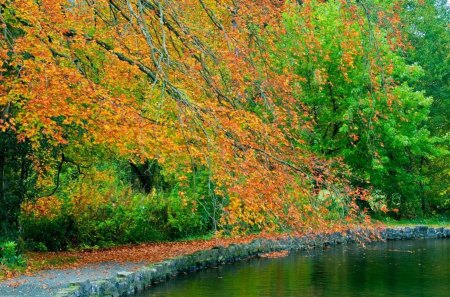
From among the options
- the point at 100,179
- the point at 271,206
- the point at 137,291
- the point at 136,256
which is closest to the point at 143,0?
the point at 271,206

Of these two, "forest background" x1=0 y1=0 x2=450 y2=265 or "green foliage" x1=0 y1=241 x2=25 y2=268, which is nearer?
"forest background" x1=0 y1=0 x2=450 y2=265

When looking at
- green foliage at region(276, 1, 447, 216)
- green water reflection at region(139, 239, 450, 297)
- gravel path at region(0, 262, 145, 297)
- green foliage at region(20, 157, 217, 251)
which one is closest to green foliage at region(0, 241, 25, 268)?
gravel path at region(0, 262, 145, 297)

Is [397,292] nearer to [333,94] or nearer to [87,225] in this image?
[87,225]

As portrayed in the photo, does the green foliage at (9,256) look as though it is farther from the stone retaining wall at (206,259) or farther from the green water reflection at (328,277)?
the green water reflection at (328,277)

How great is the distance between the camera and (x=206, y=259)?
1839cm

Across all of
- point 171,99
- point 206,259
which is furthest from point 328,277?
point 171,99

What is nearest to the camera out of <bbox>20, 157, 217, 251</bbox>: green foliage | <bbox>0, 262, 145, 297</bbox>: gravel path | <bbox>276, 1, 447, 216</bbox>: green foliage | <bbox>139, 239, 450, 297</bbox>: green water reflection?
<bbox>0, 262, 145, 297</bbox>: gravel path

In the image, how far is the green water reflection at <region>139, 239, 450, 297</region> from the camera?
14.4 metres

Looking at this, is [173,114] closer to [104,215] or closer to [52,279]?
[52,279]

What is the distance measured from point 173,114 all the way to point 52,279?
4278 mm

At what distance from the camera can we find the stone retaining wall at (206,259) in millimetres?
12500

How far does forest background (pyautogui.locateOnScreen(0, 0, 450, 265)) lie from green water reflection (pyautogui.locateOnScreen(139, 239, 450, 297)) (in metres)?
1.25

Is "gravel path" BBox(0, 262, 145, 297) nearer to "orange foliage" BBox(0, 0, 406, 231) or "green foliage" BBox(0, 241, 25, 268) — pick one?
"green foliage" BBox(0, 241, 25, 268)

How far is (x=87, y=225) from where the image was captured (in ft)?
67.0
